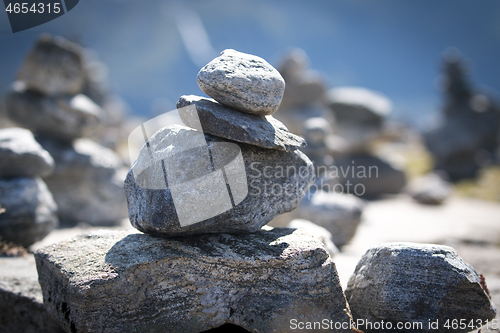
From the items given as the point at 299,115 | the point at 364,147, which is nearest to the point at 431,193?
the point at 364,147

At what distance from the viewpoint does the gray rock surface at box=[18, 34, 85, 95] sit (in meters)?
6.44

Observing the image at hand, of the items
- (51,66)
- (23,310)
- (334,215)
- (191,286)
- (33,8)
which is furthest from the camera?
(51,66)

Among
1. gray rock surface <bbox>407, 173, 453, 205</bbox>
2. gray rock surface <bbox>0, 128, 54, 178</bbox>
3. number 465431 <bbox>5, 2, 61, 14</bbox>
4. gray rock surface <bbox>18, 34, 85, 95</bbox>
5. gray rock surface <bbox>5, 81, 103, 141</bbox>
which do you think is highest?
number 465431 <bbox>5, 2, 61, 14</bbox>

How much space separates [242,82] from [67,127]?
5.35 m

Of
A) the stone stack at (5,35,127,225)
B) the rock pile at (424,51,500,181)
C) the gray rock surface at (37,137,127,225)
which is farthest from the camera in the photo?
the rock pile at (424,51,500,181)

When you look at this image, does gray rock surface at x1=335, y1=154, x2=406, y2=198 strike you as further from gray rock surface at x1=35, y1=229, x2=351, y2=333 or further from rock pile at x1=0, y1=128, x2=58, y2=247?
gray rock surface at x1=35, y1=229, x2=351, y2=333

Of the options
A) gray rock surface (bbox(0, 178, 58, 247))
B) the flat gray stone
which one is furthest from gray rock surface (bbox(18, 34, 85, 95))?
the flat gray stone

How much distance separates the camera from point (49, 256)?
9.68 ft

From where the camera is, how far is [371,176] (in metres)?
11.7

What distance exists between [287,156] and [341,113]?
9.25m

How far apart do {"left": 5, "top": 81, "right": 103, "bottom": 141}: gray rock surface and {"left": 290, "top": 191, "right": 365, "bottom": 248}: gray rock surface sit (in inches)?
184

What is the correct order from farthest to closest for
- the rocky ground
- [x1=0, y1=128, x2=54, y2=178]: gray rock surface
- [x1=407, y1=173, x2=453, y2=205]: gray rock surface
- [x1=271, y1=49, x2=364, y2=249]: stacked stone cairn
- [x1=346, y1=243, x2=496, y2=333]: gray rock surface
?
1. [x1=407, y1=173, x2=453, y2=205]: gray rock surface
2. [x1=271, y1=49, x2=364, y2=249]: stacked stone cairn
3. the rocky ground
4. [x1=0, y1=128, x2=54, y2=178]: gray rock surface
5. [x1=346, y1=243, x2=496, y2=333]: gray rock surface

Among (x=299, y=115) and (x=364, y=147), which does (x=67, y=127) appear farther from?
(x=364, y=147)

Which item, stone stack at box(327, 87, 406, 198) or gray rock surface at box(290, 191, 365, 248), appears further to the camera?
stone stack at box(327, 87, 406, 198)
